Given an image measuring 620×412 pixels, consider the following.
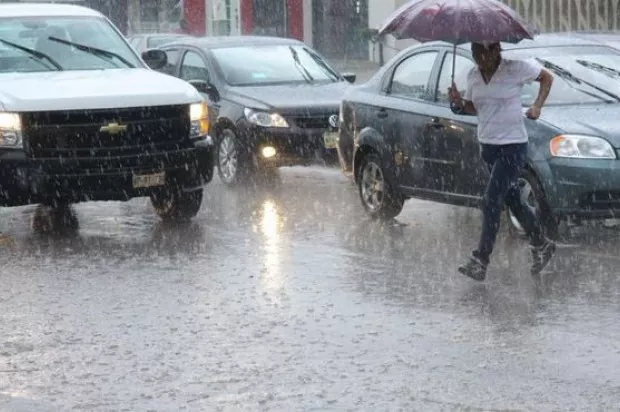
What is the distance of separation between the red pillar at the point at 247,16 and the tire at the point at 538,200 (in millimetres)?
34973

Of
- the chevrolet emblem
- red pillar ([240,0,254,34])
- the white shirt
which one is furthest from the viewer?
red pillar ([240,0,254,34])

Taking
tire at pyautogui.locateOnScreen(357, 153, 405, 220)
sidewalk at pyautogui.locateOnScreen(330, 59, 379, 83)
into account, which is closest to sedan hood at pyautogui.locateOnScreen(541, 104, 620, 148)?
tire at pyautogui.locateOnScreen(357, 153, 405, 220)

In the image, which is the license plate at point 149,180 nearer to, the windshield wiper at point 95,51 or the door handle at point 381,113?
the windshield wiper at point 95,51

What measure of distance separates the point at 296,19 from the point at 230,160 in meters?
28.7

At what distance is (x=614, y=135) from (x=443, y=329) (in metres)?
3.03

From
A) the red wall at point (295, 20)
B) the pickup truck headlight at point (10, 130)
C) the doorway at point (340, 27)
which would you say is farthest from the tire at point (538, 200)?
the red wall at point (295, 20)

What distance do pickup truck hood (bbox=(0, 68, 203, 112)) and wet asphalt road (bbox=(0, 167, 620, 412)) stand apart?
1077 millimetres

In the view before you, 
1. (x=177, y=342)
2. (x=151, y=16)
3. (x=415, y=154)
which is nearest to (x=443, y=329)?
(x=177, y=342)

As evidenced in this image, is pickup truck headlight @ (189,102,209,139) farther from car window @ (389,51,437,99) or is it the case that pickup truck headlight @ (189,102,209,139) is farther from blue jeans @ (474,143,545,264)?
blue jeans @ (474,143,545,264)

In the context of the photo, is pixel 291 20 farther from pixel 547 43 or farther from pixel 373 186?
pixel 547 43

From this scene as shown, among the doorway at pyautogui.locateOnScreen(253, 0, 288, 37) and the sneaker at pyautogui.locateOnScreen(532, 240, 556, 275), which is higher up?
the sneaker at pyautogui.locateOnScreen(532, 240, 556, 275)

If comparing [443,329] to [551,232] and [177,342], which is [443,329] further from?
[551,232]

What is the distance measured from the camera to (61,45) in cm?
1327

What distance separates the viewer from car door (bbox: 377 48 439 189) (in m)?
12.0
